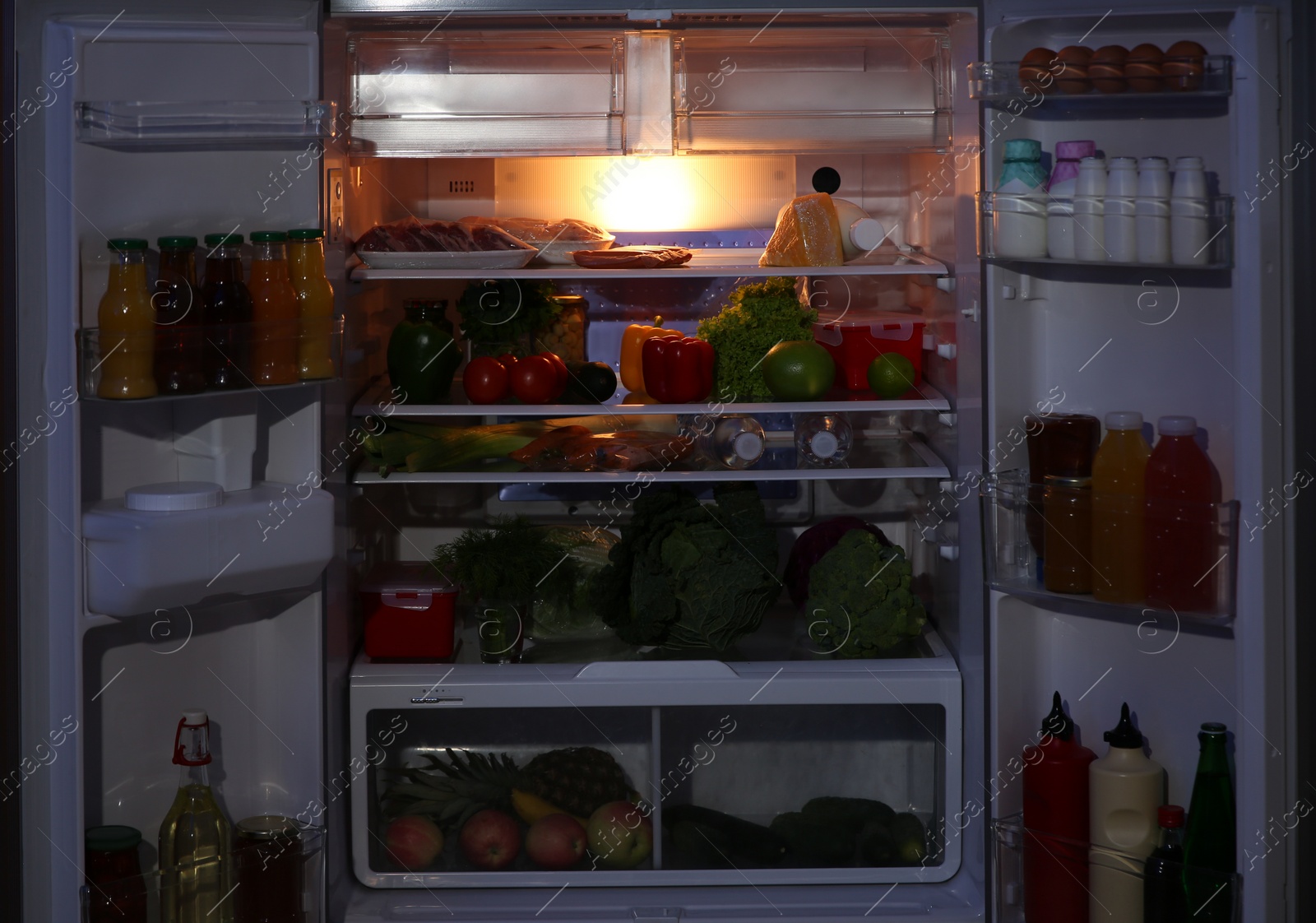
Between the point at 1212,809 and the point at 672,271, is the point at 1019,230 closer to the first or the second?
the point at 672,271

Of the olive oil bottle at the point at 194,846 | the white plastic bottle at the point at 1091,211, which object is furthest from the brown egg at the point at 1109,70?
the olive oil bottle at the point at 194,846

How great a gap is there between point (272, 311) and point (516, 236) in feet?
2.39

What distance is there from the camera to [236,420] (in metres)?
2.30

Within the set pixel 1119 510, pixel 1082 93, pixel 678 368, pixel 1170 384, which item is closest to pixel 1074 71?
pixel 1082 93

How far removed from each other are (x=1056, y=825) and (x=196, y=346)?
176 centimetres

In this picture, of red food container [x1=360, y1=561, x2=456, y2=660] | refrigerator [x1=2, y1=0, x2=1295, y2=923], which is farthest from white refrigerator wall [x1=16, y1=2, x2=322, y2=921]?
red food container [x1=360, y1=561, x2=456, y2=660]

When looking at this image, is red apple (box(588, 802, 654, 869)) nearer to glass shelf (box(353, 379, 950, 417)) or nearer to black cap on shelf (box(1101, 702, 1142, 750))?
glass shelf (box(353, 379, 950, 417))

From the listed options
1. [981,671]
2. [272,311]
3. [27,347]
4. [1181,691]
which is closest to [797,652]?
[981,671]

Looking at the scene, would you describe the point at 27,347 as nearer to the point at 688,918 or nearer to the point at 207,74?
the point at 207,74

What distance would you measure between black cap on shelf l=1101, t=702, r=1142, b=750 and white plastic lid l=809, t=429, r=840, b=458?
78cm

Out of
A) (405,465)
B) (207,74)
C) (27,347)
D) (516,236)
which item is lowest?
(405,465)

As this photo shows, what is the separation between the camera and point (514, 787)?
2568mm

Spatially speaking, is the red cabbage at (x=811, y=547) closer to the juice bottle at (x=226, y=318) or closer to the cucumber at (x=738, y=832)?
the cucumber at (x=738, y=832)

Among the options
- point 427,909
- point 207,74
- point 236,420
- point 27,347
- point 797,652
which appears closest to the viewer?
point 27,347
